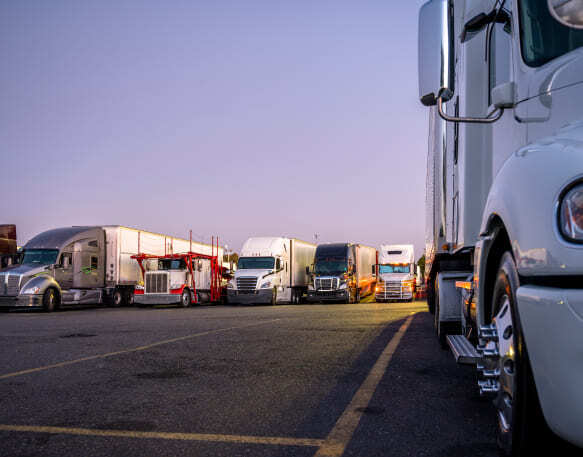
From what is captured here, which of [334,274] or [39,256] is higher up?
[39,256]

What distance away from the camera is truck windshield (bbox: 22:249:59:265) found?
75.4ft

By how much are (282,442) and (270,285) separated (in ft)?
78.7

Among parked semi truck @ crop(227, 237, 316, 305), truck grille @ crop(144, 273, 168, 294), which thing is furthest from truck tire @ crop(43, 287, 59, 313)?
parked semi truck @ crop(227, 237, 316, 305)

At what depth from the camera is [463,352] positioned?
3645 millimetres

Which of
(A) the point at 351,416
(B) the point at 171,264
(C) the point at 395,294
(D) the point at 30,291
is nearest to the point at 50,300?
(D) the point at 30,291

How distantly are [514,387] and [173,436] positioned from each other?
7.32 ft

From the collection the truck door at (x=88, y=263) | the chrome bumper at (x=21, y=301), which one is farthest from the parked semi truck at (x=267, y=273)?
the chrome bumper at (x=21, y=301)

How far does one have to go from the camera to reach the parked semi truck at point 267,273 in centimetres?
2720

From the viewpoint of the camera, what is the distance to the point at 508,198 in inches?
100

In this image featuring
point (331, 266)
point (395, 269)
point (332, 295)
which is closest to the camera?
point (332, 295)

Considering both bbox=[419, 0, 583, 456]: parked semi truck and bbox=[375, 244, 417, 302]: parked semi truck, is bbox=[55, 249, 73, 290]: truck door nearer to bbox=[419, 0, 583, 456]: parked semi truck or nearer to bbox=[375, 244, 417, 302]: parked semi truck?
bbox=[375, 244, 417, 302]: parked semi truck

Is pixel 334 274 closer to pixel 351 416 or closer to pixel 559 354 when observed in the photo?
pixel 351 416

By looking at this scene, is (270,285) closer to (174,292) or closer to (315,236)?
(174,292)

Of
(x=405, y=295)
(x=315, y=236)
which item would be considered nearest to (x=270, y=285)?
(x=405, y=295)
